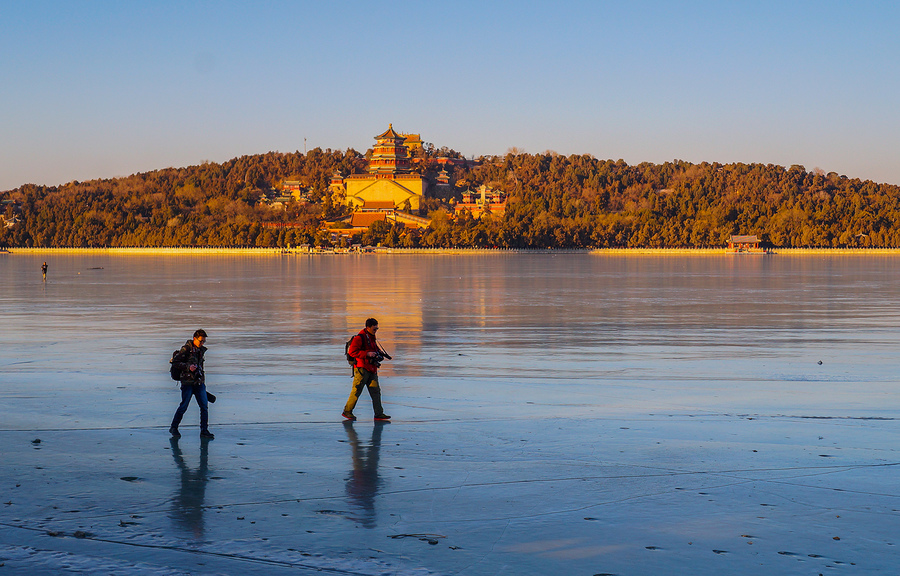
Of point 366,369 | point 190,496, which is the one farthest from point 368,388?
point 190,496

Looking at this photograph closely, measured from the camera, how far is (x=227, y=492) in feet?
34.1

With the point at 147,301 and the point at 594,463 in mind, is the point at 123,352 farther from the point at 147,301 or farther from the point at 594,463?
the point at 147,301

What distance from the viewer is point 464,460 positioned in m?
11.8

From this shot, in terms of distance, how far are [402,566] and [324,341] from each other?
18.7m

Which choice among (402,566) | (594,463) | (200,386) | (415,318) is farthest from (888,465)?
(415,318)

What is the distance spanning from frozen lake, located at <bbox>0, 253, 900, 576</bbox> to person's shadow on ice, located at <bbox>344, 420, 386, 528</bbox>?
0.04 meters

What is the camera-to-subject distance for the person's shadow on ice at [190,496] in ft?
30.5

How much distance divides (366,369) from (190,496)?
4551 millimetres

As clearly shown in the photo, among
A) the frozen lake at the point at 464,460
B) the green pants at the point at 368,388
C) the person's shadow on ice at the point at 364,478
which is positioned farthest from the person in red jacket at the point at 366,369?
the person's shadow on ice at the point at 364,478

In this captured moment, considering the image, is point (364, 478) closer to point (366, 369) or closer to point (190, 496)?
point (190, 496)

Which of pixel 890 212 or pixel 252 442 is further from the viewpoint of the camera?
pixel 890 212

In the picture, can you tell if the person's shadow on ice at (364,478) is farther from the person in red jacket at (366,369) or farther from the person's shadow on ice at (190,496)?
the person's shadow on ice at (190,496)

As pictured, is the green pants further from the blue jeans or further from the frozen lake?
the blue jeans

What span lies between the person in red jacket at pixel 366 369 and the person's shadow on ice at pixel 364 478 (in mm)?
654
